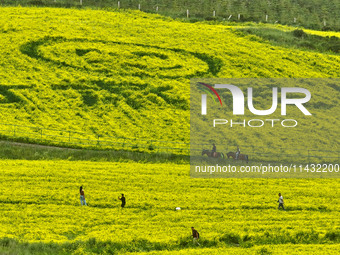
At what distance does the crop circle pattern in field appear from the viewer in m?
66.0

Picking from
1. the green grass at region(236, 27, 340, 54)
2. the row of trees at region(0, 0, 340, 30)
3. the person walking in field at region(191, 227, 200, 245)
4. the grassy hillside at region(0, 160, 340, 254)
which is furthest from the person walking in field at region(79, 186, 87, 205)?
the row of trees at region(0, 0, 340, 30)

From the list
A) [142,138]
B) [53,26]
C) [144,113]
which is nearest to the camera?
[142,138]

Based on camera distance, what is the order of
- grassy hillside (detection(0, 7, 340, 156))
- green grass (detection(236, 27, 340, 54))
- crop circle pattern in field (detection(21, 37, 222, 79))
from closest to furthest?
1. grassy hillside (detection(0, 7, 340, 156))
2. crop circle pattern in field (detection(21, 37, 222, 79))
3. green grass (detection(236, 27, 340, 54))

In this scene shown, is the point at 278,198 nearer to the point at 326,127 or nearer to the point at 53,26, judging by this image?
the point at 326,127

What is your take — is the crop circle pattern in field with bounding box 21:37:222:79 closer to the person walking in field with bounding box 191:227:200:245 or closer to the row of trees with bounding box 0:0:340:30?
the row of trees with bounding box 0:0:340:30

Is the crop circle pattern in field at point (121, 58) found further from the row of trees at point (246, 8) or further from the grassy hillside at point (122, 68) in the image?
the row of trees at point (246, 8)

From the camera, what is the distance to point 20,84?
5978 cm

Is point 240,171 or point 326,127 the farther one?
point 326,127

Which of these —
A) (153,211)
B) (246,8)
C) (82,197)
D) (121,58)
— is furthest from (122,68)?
(246,8)

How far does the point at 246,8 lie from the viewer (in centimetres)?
10125

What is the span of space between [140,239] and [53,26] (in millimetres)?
48449

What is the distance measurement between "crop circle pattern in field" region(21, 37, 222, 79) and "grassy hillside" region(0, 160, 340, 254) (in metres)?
20.4

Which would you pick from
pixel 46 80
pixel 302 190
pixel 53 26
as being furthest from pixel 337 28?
pixel 302 190

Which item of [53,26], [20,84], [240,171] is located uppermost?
[53,26]
